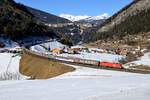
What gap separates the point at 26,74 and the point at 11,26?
355 feet

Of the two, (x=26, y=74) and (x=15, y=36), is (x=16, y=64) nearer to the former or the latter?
(x=26, y=74)

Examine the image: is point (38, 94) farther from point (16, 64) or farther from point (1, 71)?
point (16, 64)

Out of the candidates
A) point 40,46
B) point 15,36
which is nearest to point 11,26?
point 15,36

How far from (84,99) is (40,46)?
161m

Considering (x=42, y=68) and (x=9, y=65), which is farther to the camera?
(x=9, y=65)

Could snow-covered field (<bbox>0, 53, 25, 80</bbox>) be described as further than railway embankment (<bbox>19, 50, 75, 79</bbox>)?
Yes

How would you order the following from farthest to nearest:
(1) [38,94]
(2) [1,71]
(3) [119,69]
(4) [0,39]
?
(4) [0,39] → (2) [1,71] → (3) [119,69] → (1) [38,94]

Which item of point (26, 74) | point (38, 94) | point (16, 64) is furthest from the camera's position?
point (16, 64)

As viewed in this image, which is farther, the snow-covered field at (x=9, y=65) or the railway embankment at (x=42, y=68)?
the snow-covered field at (x=9, y=65)

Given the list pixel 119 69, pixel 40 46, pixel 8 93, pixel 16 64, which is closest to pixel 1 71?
pixel 16 64

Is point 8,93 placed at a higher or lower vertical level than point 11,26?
lower

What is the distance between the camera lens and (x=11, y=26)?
191 meters

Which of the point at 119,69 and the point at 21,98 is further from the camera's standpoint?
the point at 119,69

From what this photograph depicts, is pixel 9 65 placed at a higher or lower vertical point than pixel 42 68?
lower
